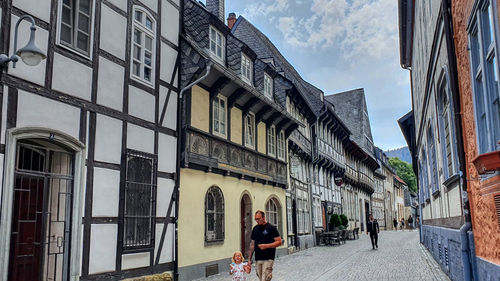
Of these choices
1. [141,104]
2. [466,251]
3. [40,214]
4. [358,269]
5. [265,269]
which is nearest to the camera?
[466,251]

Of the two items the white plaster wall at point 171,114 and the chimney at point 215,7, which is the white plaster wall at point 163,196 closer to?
the white plaster wall at point 171,114

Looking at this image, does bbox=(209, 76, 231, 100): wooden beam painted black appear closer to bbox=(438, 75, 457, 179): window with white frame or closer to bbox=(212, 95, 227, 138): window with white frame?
bbox=(212, 95, 227, 138): window with white frame

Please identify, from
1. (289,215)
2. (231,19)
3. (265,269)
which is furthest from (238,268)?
(231,19)

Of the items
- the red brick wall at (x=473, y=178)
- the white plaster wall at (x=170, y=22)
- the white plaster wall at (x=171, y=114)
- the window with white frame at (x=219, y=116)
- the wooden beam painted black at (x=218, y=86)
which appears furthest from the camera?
the window with white frame at (x=219, y=116)

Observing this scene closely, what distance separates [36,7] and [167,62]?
456 cm

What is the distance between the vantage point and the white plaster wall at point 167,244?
11.7 metres

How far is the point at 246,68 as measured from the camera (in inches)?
711

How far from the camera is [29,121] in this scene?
8109mm

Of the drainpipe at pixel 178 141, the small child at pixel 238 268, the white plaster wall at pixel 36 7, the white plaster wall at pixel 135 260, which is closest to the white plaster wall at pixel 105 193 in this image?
the white plaster wall at pixel 135 260

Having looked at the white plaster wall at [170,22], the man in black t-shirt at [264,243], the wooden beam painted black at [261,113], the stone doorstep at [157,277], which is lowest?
the stone doorstep at [157,277]

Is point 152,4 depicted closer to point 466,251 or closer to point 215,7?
point 215,7

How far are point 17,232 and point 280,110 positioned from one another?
12767 mm

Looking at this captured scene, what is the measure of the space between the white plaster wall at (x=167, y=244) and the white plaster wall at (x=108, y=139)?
7.87ft

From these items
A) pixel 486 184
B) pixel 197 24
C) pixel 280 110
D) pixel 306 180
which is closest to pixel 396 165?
pixel 306 180
